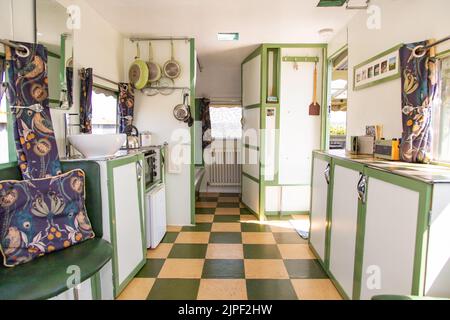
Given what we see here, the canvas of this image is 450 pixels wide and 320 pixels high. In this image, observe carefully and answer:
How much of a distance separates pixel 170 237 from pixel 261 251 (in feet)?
3.59

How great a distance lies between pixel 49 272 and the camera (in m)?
1.28

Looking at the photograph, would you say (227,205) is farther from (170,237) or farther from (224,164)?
(170,237)

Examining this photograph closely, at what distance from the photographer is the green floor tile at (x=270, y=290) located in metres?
2.00

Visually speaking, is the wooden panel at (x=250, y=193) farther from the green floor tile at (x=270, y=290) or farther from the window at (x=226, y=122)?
the green floor tile at (x=270, y=290)

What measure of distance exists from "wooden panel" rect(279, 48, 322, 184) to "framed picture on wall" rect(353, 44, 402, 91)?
961mm

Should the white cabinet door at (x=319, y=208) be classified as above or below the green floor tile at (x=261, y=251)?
above

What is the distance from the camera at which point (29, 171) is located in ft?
5.25

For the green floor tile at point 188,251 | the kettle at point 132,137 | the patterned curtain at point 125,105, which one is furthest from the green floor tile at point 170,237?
the patterned curtain at point 125,105

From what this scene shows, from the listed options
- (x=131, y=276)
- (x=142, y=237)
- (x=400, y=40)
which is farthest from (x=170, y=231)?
(x=400, y=40)

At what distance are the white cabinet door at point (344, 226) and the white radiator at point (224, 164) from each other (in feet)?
10.1

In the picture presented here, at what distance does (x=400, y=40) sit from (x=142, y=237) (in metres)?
2.68

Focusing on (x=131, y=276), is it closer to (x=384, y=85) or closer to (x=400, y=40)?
(x=384, y=85)

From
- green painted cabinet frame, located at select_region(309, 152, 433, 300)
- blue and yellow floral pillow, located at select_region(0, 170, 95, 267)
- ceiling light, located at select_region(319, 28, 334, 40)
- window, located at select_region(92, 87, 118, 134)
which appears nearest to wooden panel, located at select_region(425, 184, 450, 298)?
green painted cabinet frame, located at select_region(309, 152, 433, 300)
